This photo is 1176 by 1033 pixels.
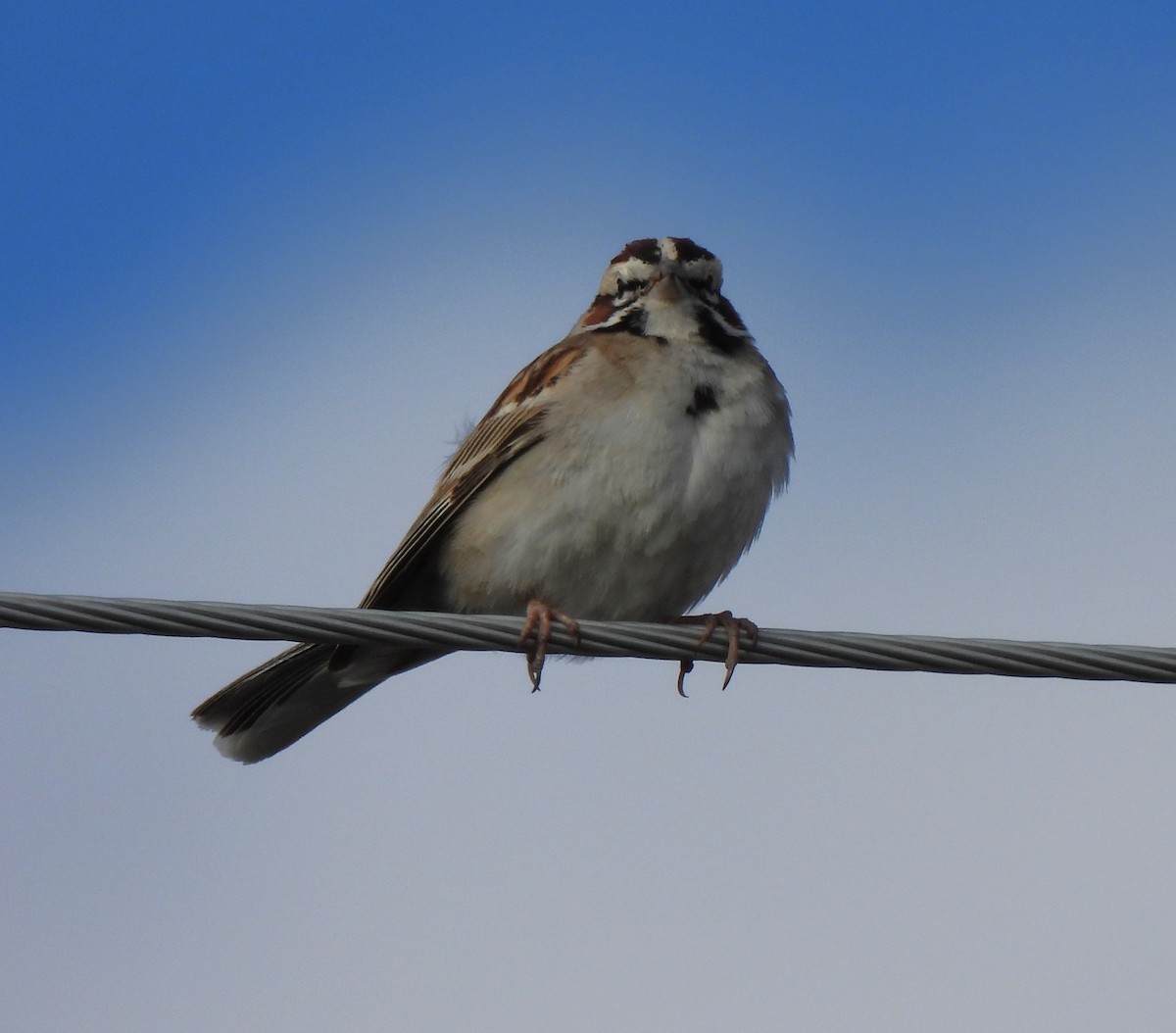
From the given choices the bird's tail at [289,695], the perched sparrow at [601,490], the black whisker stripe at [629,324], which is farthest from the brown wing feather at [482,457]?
→ the bird's tail at [289,695]

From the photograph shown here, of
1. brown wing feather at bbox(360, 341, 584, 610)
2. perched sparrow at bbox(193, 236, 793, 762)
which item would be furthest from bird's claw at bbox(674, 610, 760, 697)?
brown wing feather at bbox(360, 341, 584, 610)

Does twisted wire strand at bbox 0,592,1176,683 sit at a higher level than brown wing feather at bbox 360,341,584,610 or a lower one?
lower

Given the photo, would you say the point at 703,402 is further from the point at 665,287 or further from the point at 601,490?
the point at 665,287

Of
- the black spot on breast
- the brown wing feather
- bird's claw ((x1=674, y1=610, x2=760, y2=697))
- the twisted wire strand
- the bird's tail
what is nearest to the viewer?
the twisted wire strand

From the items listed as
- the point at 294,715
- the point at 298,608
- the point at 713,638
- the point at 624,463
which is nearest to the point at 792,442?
the point at 624,463

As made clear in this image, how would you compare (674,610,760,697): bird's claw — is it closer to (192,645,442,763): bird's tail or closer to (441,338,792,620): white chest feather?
(441,338,792,620): white chest feather

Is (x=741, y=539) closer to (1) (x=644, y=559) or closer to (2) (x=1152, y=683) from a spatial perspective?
(1) (x=644, y=559)

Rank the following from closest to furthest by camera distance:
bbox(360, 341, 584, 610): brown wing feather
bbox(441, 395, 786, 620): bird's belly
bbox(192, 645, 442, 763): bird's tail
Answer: bbox(441, 395, 786, 620): bird's belly < bbox(360, 341, 584, 610): brown wing feather < bbox(192, 645, 442, 763): bird's tail
